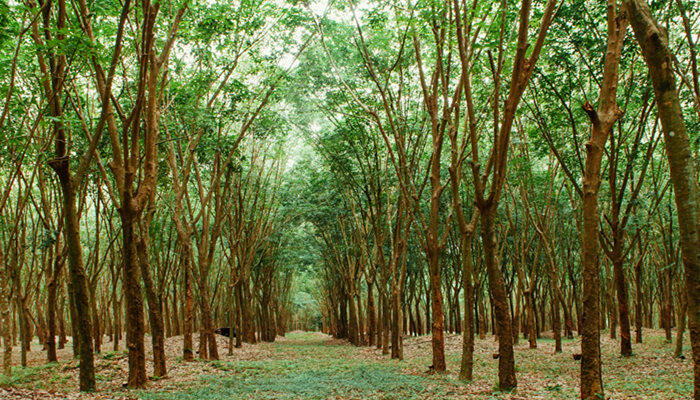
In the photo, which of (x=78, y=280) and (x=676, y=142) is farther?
(x=78, y=280)

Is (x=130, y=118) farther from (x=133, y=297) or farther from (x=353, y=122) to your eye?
(x=353, y=122)

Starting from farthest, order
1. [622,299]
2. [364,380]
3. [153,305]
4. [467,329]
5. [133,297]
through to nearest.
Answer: [622,299] < [364,380] < [153,305] < [467,329] < [133,297]

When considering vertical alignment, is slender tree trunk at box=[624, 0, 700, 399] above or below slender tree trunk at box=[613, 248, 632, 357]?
above

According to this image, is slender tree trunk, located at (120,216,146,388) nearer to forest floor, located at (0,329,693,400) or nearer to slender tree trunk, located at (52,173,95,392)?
forest floor, located at (0,329,693,400)

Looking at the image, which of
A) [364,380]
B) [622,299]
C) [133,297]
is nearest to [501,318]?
[364,380]

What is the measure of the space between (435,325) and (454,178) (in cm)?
403

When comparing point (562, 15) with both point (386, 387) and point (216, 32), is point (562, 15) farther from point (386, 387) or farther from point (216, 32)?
point (386, 387)

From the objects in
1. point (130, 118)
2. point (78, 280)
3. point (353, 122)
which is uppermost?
point (353, 122)

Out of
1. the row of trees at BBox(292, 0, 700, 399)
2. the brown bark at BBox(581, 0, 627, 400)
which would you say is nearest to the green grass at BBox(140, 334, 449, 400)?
the row of trees at BBox(292, 0, 700, 399)

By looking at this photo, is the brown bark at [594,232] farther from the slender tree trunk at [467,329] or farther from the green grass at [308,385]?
the slender tree trunk at [467,329]

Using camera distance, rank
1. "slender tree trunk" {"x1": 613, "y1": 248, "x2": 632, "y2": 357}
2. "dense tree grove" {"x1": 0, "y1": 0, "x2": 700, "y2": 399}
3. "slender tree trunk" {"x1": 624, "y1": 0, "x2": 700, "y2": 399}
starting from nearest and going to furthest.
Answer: "slender tree trunk" {"x1": 624, "y1": 0, "x2": 700, "y2": 399} < "dense tree grove" {"x1": 0, "y1": 0, "x2": 700, "y2": 399} < "slender tree trunk" {"x1": 613, "y1": 248, "x2": 632, "y2": 357}

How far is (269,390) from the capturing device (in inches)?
378

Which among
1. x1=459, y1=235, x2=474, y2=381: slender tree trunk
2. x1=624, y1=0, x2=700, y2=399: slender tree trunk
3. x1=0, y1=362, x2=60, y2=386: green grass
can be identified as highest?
x1=624, y1=0, x2=700, y2=399: slender tree trunk

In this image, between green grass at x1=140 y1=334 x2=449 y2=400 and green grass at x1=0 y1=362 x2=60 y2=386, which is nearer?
green grass at x1=140 y1=334 x2=449 y2=400
